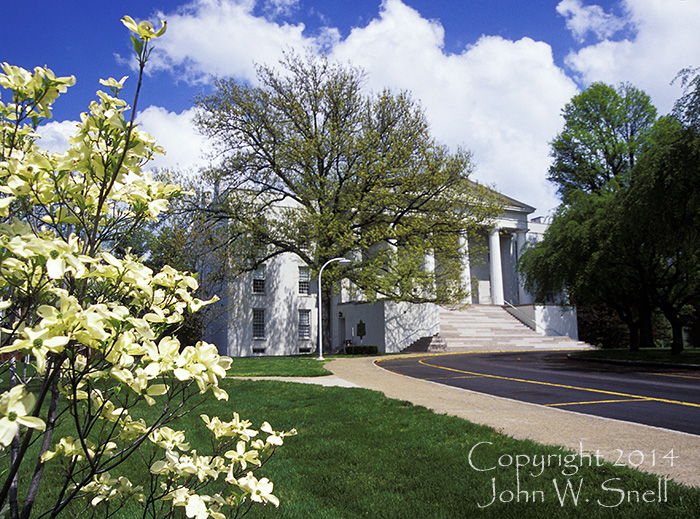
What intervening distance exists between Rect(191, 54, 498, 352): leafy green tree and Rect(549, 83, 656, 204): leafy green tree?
475 inches

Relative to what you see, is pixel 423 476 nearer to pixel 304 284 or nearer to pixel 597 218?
pixel 597 218

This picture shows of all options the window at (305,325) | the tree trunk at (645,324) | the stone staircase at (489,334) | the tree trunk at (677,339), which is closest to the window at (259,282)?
the window at (305,325)

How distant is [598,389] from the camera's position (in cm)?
1141

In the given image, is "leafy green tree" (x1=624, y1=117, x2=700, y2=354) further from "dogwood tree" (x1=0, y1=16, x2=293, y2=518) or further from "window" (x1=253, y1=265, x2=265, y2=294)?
"window" (x1=253, y1=265, x2=265, y2=294)

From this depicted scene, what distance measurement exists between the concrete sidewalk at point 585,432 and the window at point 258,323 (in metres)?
30.9

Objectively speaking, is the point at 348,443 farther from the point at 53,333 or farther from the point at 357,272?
the point at 357,272

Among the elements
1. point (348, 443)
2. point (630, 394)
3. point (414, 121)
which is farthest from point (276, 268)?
point (348, 443)

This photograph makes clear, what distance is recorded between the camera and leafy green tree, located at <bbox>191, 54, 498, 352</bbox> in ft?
85.5

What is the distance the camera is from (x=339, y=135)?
26797 millimetres

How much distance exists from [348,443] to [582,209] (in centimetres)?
2344

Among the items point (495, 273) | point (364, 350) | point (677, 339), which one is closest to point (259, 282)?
point (364, 350)

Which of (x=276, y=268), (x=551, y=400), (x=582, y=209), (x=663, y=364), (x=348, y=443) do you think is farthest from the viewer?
(x=276, y=268)

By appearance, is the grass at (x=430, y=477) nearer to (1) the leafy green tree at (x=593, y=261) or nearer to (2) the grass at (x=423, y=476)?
(2) the grass at (x=423, y=476)

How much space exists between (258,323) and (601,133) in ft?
90.3
